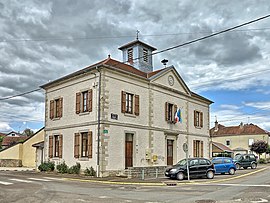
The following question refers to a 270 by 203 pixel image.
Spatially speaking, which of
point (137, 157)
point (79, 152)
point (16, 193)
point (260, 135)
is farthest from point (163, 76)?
point (260, 135)

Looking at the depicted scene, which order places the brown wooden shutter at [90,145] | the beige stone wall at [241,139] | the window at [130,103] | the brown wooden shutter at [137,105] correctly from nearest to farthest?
1. the brown wooden shutter at [90,145]
2. the window at [130,103]
3. the brown wooden shutter at [137,105]
4. the beige stone wall at [241,139]

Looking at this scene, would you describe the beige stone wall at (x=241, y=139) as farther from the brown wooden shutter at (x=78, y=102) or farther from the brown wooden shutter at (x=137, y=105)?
the brown wooden shutter at (x=78, y=102)

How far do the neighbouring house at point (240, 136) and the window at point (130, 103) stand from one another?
1733 inches

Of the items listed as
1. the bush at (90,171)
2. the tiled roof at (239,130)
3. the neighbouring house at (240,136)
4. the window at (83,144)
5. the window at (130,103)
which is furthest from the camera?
the tiled roof at (239,130)

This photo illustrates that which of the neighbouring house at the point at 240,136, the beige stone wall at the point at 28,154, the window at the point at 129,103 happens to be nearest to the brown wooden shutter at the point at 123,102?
the window at the point at 129,103

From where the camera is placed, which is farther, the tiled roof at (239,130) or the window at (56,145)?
the tiled roof at (239,130)

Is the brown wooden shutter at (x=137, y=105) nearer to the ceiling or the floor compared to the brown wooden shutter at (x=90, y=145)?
nearer to the ceiling

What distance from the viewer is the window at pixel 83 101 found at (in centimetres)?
2412

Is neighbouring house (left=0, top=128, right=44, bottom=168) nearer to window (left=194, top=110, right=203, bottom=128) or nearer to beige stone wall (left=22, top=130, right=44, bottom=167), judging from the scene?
beige stone wall (left=22, top=130, right=44, bottom=167)

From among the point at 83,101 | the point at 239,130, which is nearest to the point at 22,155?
the point at 83,101

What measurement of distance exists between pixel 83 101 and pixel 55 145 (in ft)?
17.1

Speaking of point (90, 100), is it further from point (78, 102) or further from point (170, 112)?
point (170, 112)

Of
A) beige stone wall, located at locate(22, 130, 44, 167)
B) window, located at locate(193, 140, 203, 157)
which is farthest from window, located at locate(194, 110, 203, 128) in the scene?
beige stone wall, located at locate(22, 130, 44, 167)

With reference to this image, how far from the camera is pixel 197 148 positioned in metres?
34.5
